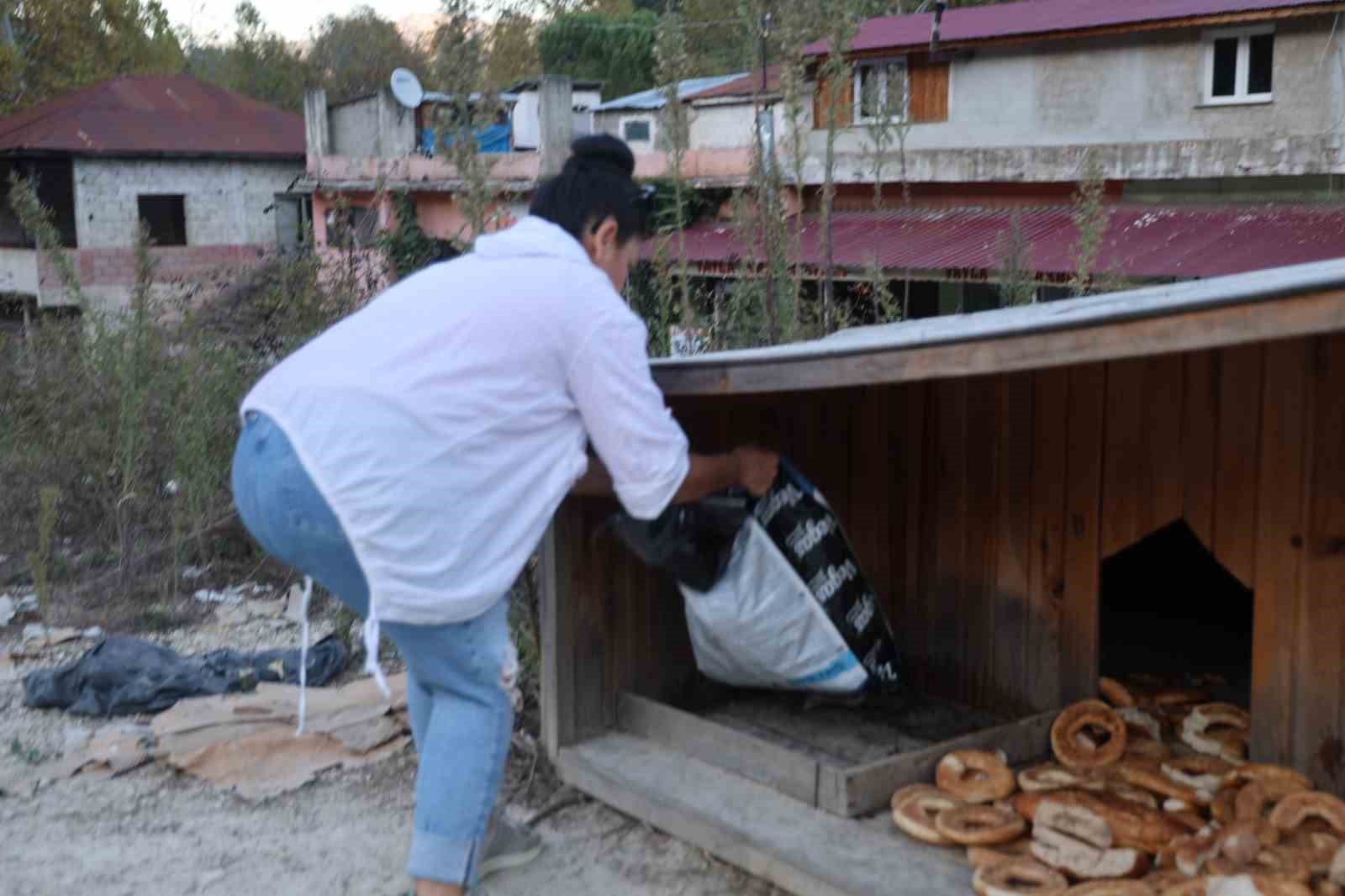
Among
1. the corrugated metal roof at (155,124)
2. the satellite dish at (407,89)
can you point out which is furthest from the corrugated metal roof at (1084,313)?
the corrugated metal roof at (155,124)

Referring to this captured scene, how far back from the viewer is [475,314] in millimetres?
2957

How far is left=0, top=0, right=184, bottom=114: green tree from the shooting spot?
30.0 meters

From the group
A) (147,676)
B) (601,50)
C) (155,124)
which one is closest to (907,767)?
(147,676)

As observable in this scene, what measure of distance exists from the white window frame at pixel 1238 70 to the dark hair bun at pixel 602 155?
53.9 ft

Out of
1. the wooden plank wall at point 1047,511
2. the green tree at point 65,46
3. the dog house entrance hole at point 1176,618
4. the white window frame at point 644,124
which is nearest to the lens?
the wooden plank wall at point 1047,511

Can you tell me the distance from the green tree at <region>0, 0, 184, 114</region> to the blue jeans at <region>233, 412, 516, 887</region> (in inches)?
1122

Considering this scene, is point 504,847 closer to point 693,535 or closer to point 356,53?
point 693,535

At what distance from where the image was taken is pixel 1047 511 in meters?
4.24

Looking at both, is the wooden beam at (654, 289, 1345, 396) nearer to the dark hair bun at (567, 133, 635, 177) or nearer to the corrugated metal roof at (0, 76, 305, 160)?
the dark hair bun at (567, 133, 635, 177)

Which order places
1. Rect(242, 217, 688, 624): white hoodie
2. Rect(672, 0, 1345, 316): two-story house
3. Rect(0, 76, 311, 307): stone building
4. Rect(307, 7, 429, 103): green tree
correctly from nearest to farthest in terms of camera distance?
Rect(242, 217, 688, 624): white hoodie < Rect(672, 0, 1345, 316): two-story house < Rect(0, 76, 311, 307): stone building < Rect(307, 7, 429, 103): green tree

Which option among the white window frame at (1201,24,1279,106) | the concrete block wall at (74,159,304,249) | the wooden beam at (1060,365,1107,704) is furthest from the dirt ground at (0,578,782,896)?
the concrete block wall at (74,159,304,249)

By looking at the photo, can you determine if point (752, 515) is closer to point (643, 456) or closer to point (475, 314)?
point (643, 456)

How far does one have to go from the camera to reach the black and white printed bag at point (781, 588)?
3.88 meters

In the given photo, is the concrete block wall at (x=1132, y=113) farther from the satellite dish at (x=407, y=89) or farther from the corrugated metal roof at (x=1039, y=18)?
the satellite dish at (x=407, y=89)
